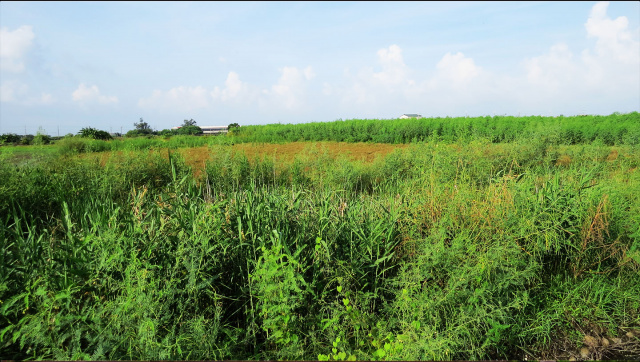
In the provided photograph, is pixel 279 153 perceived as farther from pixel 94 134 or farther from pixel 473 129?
pixel 94 134

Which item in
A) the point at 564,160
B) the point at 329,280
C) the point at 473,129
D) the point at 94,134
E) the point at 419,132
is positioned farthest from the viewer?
the point at 419,132

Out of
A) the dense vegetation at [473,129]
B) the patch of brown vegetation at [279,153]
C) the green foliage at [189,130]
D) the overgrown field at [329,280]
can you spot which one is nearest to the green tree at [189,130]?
the green foliage at [189,130]

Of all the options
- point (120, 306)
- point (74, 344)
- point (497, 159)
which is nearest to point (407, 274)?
point (120, 306)

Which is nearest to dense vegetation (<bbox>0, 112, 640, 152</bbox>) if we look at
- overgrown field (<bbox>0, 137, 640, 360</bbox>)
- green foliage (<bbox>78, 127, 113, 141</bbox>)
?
green foliage (<bbox>78, 127, 113, 141</bbox>)

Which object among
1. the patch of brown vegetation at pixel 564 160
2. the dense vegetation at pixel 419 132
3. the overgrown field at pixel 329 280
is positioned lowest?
the overgrown field at pixel 329 280

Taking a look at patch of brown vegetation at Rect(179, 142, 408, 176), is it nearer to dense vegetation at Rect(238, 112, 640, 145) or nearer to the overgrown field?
dense vegetation at Rect(238, 112, 640, 145)

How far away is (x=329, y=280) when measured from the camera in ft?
9.57

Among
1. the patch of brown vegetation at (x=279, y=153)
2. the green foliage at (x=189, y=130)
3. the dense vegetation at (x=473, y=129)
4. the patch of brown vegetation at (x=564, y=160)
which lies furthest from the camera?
the green foliage at (x=189, y=130)

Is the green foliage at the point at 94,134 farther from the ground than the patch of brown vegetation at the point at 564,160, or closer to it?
farther from the ground

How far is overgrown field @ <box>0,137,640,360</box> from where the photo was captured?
2.46 metres

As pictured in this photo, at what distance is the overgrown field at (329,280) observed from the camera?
2.46 meters

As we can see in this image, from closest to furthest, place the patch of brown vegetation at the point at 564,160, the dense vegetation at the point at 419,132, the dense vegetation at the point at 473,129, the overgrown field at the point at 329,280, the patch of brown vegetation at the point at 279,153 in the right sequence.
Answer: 1. the overgrown field at the point at 329,280
2. the patch of brown vegetation at the point at 564,160
3. the patch of brown vegetation at the point at 279,153
4. the dense vegetation at the point at 419,132
5. the dense vegetation at the point at 473,129

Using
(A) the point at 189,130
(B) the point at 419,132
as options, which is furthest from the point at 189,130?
(B) the point at 419,132

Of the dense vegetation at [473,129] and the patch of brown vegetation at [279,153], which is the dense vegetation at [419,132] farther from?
the patch of brown vegetation at [279,153]
